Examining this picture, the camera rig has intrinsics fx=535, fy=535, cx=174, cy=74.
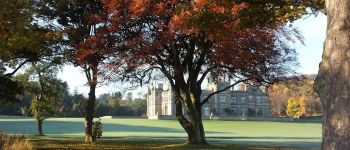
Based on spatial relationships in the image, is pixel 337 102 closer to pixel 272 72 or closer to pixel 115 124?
pixel 272 72

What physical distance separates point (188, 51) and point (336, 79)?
73.8 feet

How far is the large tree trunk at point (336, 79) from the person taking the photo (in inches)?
265

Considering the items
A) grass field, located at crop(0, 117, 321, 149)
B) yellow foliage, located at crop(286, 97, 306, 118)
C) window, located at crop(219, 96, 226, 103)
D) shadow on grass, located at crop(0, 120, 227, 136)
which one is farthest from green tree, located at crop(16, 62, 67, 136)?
yellow foliage, located at crop(286, 97, 306, 118)

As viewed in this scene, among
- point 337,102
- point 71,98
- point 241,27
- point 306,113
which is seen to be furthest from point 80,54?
point 306,113

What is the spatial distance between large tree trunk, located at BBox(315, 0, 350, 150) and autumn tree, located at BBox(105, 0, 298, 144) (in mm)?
14489

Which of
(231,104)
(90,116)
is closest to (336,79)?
(90,116)

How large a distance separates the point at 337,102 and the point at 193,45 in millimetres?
22104

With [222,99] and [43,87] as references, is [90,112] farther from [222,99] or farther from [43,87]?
[222,99]

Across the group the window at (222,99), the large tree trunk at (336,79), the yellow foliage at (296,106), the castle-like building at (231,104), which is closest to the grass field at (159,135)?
the large tree trunk at (336,79)

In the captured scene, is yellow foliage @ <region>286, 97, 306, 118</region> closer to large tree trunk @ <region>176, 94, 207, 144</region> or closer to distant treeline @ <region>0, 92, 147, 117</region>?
distant treeline @ <region>0, 92, 147, 117</region>

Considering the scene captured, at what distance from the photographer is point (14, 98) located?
31.1m

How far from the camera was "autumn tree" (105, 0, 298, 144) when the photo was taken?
25.7 meters

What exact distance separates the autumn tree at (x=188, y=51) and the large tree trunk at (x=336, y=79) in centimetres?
1449

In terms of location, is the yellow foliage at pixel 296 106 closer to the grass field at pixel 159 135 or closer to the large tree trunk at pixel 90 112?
the grass field at pixel 159 135
